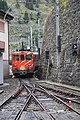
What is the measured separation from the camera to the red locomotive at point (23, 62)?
3756cm

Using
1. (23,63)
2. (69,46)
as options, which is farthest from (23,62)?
(69,46)

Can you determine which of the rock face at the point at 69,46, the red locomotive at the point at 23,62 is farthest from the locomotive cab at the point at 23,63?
the rock face at the point at 69,46

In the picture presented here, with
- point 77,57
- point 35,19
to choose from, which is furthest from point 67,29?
point 35,19

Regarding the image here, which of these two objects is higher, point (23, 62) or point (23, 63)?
point (23, 62)

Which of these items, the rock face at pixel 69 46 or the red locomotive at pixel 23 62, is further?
the red locomotive at pixel 23 62

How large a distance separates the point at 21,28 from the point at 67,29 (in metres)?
61.8

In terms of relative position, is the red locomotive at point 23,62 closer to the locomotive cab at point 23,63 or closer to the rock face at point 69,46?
the locomotive cab at point 23,63

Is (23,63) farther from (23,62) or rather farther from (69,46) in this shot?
(69,46)

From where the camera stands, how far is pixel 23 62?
1489 inches

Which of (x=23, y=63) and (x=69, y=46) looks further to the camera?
(x=23, y=63)

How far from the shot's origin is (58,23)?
2792cm

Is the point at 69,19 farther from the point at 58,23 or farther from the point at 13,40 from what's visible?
the point at 13,40

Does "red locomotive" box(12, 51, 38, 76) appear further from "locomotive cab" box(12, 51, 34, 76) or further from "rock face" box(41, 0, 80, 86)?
"rock face" box(41, 0, 80, 86)

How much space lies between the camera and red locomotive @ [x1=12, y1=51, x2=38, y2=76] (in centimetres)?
3756
